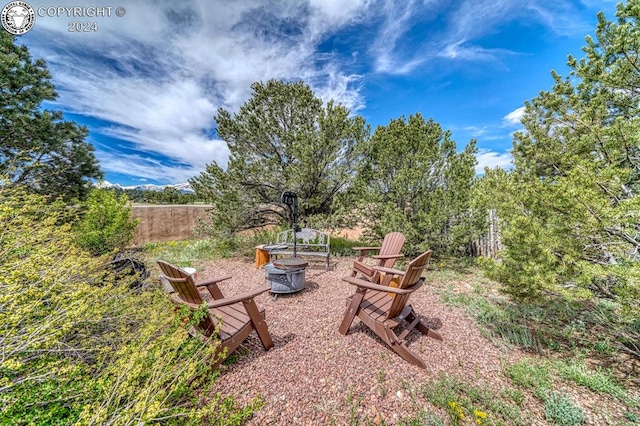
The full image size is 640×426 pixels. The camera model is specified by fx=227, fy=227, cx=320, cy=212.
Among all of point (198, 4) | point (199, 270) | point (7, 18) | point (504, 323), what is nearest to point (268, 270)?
point (199, 270)

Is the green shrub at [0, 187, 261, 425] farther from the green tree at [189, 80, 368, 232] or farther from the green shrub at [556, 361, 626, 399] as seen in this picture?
the green tree at [189, 80, 368, 232]

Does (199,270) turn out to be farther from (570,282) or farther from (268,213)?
(570,282)

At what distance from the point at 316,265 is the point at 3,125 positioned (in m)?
7.49

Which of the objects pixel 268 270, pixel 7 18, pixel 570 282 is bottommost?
pixel 268 270

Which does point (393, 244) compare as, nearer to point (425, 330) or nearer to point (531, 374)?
point (425, 330)

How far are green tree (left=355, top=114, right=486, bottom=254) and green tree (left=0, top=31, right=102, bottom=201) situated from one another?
21.7ft

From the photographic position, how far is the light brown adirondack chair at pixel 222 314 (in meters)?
2.01

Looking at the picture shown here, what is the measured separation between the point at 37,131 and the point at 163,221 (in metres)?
4.13

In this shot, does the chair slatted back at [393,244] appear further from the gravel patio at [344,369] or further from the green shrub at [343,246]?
the green shrub at [343,246]

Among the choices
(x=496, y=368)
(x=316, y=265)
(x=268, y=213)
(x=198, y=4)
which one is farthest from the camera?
(x=268, y=213)

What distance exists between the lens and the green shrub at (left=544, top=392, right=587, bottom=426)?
1.64 m

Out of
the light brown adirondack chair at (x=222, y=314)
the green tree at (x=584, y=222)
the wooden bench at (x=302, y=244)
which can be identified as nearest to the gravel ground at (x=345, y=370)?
the light brown adirondack chair at (x=222, y=314)

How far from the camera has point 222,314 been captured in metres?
2.54

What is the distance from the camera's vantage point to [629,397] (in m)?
1.84
